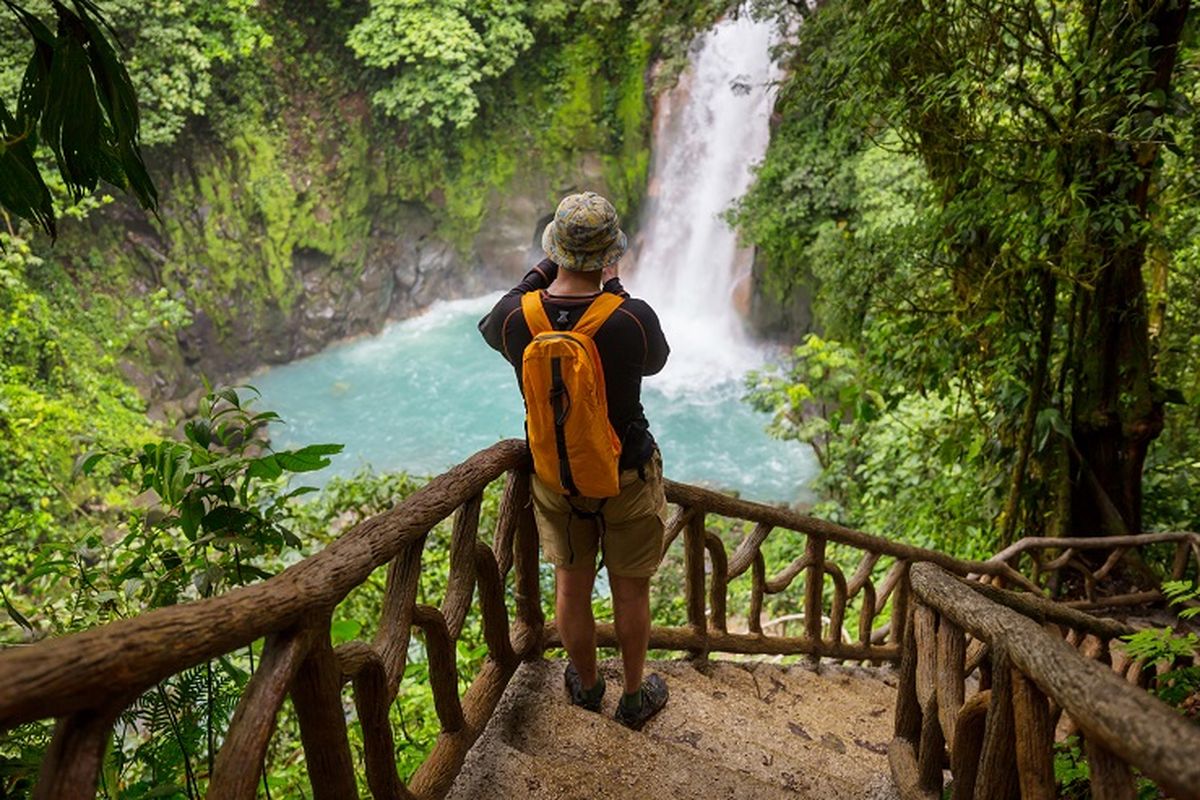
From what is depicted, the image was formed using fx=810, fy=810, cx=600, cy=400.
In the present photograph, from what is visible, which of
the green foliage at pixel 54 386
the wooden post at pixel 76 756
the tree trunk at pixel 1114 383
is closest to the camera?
the wooden post at pixel 76 756

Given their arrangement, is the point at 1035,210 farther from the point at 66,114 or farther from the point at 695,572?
the point at 66,114

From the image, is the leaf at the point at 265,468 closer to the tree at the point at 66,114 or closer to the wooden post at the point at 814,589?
the tree at the point at 66,114

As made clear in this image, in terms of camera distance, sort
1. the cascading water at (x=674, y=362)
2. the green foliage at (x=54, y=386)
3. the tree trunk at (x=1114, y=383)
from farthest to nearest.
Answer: the cascading water at (x=674, y=362), the green foliage at (x=54, y=386), the tree trunk at (x=1114, y=383)

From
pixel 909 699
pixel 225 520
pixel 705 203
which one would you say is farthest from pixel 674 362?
pixel 225 520

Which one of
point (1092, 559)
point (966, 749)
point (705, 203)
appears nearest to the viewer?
point (966, 749)

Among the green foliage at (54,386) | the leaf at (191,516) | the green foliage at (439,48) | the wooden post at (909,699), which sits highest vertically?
the green foliage at (439,48)

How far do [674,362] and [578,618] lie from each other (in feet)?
43.4

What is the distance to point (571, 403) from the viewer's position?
2059mm

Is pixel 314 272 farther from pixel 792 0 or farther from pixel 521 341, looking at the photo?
pixel 521 341

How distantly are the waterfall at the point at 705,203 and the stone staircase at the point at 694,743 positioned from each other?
11344 millimetres

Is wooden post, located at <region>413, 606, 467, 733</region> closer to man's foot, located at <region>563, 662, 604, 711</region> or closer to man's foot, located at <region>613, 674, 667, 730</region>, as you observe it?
man's foot, located at <region>563, 662, 604, 711</region>

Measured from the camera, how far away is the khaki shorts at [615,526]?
232 centimetres

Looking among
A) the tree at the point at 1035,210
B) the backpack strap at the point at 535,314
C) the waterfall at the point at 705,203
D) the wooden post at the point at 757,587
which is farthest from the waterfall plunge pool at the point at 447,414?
the backpack strap at the point at 535,314

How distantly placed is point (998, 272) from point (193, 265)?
47.7 feet
